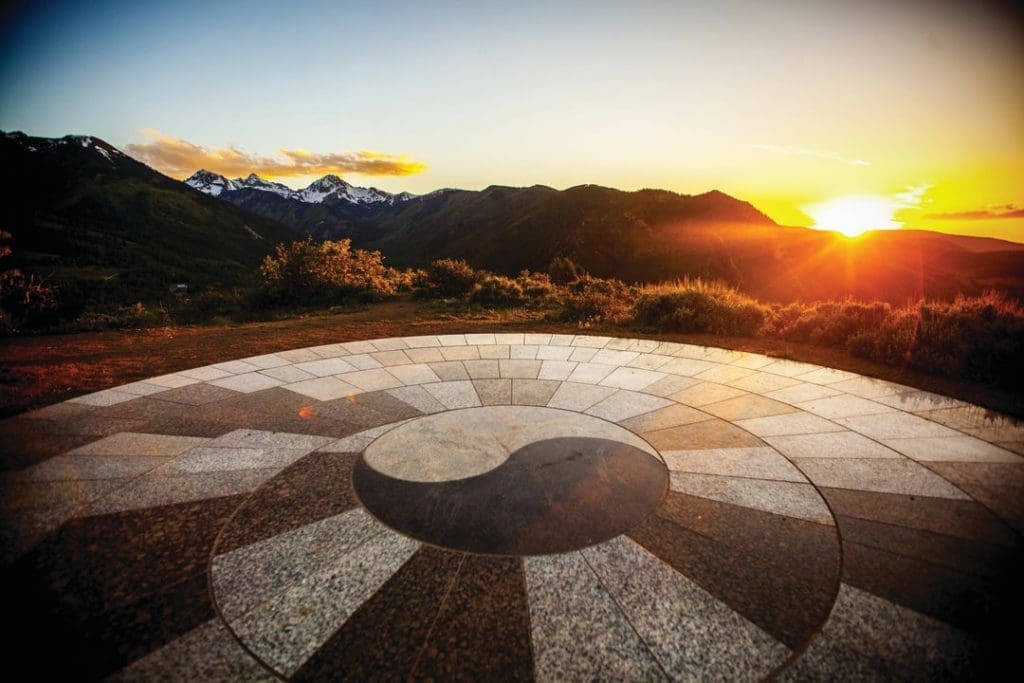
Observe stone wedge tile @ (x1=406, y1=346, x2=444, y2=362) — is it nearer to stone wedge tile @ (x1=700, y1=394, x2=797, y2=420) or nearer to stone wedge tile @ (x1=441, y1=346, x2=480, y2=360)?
stone wedge tile @ (x1=441, y1=346, x2=480, y2=360)

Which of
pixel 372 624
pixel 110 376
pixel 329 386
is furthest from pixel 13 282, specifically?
pixel 372 624

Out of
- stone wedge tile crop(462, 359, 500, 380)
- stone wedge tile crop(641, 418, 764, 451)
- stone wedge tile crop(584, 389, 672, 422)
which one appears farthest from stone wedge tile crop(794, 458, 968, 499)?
stone wedge tile crop(462, 359, 500, 380)

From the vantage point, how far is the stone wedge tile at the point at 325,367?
7575mm

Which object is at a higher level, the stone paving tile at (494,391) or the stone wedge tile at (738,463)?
the stone paving tile at (494,391)

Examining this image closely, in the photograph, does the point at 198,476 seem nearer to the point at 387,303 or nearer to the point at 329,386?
the point at 329,386

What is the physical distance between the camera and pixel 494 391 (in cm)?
658

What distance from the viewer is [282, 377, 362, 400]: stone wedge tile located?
6.46 m

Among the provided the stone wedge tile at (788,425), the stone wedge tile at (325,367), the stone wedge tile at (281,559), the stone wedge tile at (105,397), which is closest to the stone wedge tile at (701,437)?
the stone wedge tile at (788,425)

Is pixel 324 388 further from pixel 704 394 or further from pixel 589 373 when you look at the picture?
pixel 704 394

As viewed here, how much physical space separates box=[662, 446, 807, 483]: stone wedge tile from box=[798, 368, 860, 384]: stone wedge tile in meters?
3.18

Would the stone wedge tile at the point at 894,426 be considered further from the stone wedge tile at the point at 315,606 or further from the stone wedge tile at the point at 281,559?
the stone wedge tile at the point at 281,559

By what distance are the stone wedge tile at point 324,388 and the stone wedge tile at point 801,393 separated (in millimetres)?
6391

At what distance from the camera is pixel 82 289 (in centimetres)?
1485

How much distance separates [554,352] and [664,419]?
3.58m
